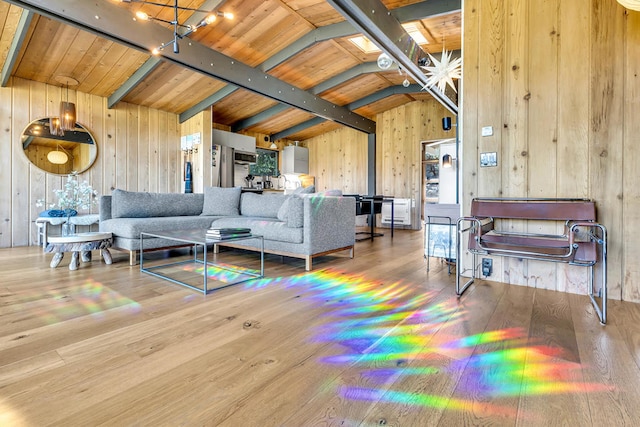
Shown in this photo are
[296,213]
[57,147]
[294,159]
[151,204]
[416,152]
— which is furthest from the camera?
[294,159]

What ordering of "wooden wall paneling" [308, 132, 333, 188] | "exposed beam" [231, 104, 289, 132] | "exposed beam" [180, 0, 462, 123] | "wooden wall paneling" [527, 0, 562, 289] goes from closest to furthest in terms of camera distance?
1. "wooden wall paneling" [527, 0, 562, 289]
2. "exposed beam" [180, 0, 462, 123]
3. "exposed beam" [231, 104, 289, 132]
4. "wooden wall paneling" [308, 132, 333, 188]

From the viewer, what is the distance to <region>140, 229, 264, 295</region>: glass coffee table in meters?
2.51

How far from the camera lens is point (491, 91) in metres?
2.73

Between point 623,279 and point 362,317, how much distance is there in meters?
1.92

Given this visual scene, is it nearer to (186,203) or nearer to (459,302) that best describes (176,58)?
(186,203)

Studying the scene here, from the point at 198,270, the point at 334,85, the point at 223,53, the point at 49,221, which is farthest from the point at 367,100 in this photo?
the point at 49,221

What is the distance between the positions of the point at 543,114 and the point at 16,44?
5.44 metres

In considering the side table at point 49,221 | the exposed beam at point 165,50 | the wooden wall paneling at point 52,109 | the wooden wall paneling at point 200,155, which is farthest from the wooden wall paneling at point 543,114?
the wooden wall paneling at point 52,109

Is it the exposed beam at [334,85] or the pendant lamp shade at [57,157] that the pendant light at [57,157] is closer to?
the pendant lamp shade at [57,157]

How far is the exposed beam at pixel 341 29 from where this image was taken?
3525mm

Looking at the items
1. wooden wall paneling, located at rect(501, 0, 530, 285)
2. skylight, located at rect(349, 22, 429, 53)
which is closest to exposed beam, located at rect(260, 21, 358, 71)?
skylight, located at rect(349, 22, 429, 53)

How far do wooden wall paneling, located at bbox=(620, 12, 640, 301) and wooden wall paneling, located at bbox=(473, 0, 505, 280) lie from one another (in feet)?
2.50

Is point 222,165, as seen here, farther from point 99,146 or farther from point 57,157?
point 57,157

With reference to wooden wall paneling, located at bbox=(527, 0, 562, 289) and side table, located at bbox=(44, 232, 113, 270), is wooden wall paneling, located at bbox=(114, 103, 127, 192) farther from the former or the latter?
wooden wall paneling, located at bbox=(527, 0, 562, 289)
